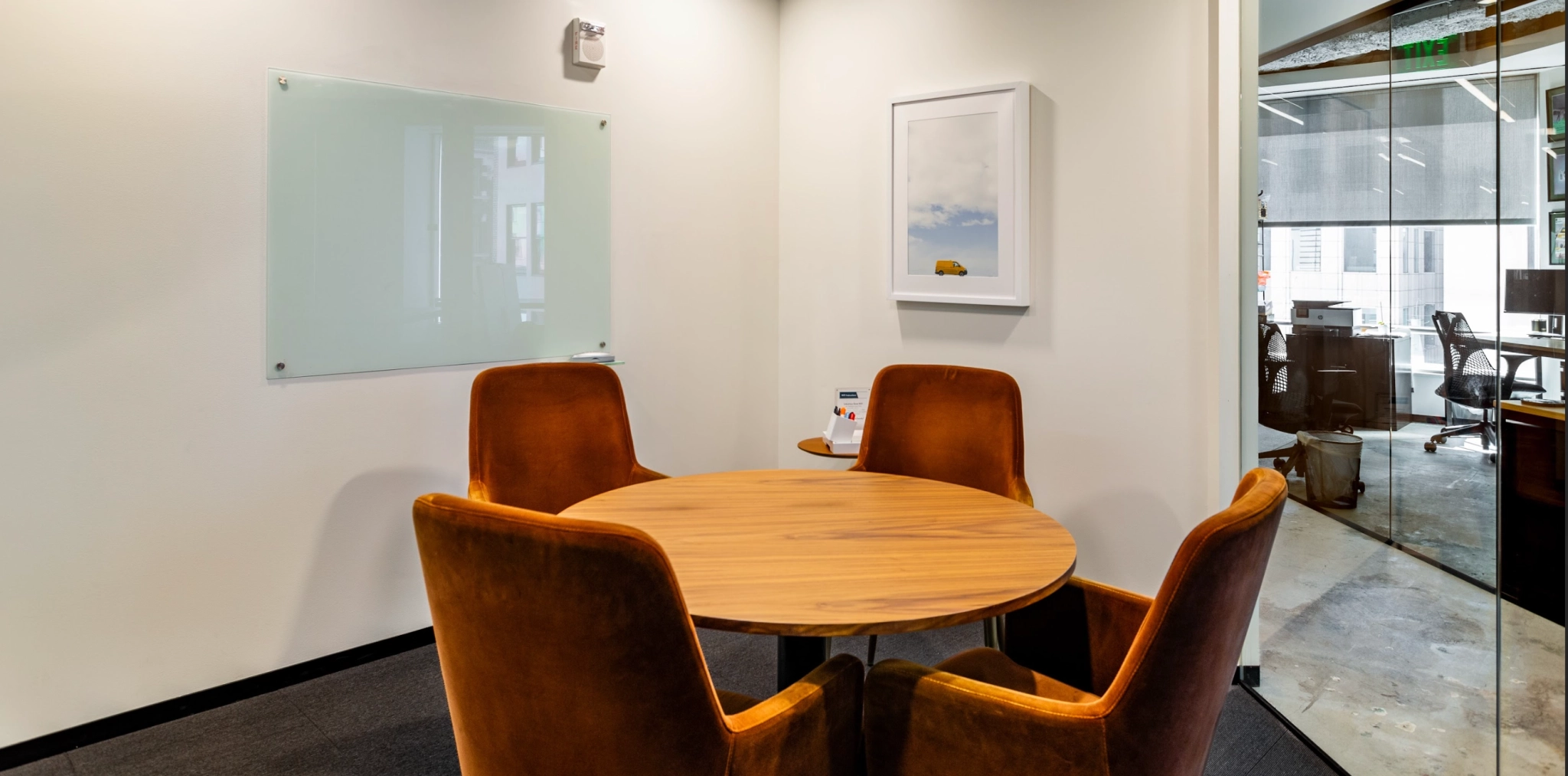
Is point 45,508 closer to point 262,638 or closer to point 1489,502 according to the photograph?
point 262,638

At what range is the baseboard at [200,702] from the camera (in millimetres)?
2590

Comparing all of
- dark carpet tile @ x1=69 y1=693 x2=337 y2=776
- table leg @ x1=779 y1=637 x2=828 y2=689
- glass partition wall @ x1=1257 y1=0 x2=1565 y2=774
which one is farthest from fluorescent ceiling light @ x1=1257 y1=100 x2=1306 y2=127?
dark carpet tile @ x1=69 y1=693 x2=337 y2=776

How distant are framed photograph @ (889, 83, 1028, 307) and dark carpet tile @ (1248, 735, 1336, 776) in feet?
5.73

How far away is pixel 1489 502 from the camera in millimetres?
2023

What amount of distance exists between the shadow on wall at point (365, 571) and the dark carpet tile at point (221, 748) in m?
0.30

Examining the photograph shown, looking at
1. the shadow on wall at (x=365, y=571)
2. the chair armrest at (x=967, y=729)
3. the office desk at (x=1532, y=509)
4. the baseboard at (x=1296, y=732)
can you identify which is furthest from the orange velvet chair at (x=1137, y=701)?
the shadow on wall at (x=365, y=571)

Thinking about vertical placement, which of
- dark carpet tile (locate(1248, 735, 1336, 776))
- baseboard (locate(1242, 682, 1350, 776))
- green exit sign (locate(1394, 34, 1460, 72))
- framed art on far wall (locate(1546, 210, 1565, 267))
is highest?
green exit sign (locate(1394, 34, 1460, 72))

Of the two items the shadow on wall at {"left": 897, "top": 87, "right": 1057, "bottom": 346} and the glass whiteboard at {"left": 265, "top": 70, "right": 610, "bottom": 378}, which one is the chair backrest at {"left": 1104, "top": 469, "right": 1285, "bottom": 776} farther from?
the glass whiteboard at {"left": 265, "top": 70, "right": 610, "bottom": 378}

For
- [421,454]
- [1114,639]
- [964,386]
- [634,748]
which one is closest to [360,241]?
[421,454]

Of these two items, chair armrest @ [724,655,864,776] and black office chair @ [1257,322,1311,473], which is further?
black office chair @ [1257,322,1311,473]

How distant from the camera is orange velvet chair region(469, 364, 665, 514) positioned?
2.99 metres

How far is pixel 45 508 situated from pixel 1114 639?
2.77m

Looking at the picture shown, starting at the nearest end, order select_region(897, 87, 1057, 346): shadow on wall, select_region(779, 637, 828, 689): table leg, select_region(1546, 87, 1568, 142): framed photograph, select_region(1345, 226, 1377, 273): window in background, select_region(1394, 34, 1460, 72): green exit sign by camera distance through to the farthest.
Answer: select_region(1546, 87, 1568, 142): framed photograph, select_region(779, 637, 828, 689): table leg, select_region(1394, 34, 1460, 72): green exit sign, select_region(1345, 226, 1377, 273): window in background, select_region(897, 87, 1057, 346): shadow on wall

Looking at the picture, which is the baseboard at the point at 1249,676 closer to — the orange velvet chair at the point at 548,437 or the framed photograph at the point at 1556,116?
the framed photograph at the point at 1556,116
